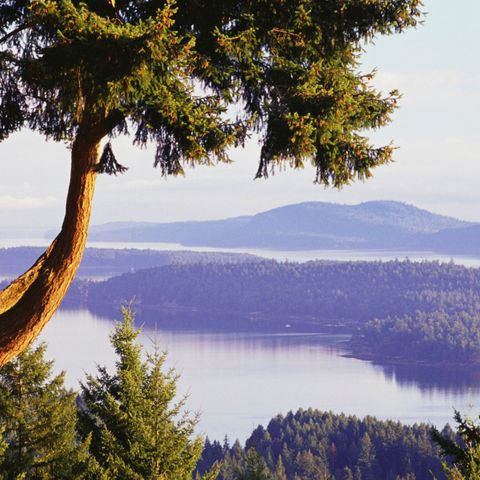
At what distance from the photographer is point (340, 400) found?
275 feet

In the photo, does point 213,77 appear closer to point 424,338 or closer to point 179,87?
point 179,87

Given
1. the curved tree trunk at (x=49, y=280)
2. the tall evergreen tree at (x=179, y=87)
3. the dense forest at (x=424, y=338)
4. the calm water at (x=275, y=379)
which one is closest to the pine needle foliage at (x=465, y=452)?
the tall evergreen tree at (x=179, y=87)

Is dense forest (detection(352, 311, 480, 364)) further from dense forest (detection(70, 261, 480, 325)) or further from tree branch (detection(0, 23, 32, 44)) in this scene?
tree branch (detection(0, 23, 32, 44))

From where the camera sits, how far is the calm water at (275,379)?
7738 centimetres

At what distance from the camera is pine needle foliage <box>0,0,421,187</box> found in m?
6.62

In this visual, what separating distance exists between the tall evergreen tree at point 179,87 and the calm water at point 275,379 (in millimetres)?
58713

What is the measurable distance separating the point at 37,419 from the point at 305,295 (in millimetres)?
157236

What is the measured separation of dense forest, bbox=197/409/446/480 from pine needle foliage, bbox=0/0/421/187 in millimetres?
51122

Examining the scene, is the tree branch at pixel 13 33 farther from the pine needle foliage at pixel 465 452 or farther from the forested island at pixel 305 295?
the forested island at pixel 305 295

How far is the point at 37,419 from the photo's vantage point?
527 inches

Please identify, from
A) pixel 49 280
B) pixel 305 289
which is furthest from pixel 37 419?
pixel 305 289

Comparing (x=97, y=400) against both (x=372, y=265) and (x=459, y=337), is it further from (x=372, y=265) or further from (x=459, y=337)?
(x=372, y=265)

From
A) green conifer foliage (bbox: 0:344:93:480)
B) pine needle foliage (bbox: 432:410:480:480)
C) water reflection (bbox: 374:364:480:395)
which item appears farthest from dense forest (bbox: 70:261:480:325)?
pine needle foliage (bbox: 432:410:480:480)

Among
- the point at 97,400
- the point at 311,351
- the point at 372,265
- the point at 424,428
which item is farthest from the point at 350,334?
the point at 97,400
